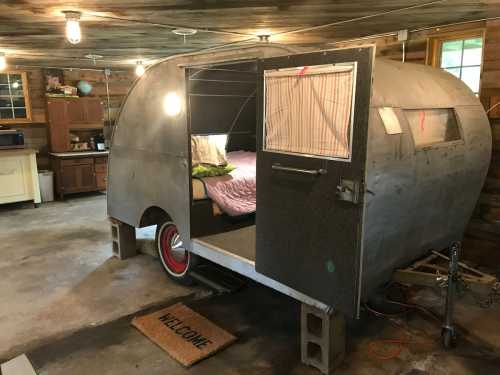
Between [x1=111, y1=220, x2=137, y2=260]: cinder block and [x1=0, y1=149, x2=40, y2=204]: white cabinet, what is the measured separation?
3483 mm

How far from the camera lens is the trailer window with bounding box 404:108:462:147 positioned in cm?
293

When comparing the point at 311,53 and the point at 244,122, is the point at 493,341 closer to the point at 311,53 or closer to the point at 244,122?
the point at 311,53

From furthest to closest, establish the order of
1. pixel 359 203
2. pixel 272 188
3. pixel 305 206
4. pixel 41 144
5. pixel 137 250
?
pixel 41 144
pixel 137 250
pixel 272 188
pixel 305 206
pixel 359 203

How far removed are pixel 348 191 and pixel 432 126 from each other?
1187 millimetres

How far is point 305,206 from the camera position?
2.69 m

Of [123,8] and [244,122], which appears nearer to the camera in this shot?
[123,8]

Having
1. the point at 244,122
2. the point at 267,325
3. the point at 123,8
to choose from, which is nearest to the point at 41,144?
the point at 244,122

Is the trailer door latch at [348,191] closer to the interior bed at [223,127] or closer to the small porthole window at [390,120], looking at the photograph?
the small porthole window at [390,120]

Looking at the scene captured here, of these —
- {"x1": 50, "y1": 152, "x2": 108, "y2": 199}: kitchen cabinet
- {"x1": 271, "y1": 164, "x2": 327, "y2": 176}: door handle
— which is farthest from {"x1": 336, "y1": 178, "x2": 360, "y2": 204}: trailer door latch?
{"x1": 50, "y1": 152, "x2": 108, "y2": 199}: kitchen cabinet

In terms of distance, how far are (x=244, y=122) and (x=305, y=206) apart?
291cm

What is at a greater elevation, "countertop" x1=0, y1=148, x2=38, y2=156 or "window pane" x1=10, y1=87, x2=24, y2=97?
"window pane" x1=10, y1=87, x2=24, y2=97

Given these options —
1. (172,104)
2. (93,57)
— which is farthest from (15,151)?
(172,104)

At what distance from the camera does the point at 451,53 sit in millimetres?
4652

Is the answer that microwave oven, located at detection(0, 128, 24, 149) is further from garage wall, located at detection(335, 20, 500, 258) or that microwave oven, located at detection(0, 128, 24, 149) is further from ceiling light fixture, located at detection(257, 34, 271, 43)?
garage wall, located at detection(335, 20, 500, 258)
